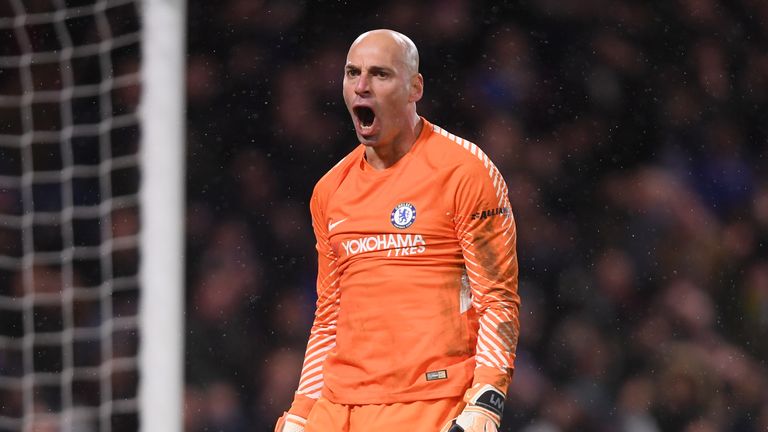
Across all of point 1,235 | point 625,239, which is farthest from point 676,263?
point 1,235

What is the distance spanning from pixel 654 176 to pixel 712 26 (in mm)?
738

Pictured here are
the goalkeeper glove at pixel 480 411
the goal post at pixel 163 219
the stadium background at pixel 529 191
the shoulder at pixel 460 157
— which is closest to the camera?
the goalkeeper glove at pixel 480 411

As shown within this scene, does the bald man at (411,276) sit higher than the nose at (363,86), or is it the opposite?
the nose at (363,86)

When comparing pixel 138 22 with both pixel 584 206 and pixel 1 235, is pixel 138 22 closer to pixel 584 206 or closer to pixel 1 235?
pixel 1 235

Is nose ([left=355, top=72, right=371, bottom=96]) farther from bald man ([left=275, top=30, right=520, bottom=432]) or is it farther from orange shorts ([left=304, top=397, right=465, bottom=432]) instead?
orange shorts ([left=304, top=397, right=465, bottom=432])

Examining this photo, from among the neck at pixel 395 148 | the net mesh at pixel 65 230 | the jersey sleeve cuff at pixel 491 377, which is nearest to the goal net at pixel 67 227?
the net mesh at pixel 65 230

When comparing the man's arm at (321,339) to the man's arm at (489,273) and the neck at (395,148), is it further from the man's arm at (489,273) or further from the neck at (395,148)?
the man's arm at (489,273)

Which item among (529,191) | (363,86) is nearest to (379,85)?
(363,86)

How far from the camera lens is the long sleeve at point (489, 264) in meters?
1.86

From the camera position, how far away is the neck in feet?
6.65

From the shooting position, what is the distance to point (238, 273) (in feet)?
13.3

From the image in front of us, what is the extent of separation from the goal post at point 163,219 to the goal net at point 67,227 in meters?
1.35

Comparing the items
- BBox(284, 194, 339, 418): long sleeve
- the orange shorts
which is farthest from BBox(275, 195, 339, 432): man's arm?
the orange shorts

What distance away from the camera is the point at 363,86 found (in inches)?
76.9
